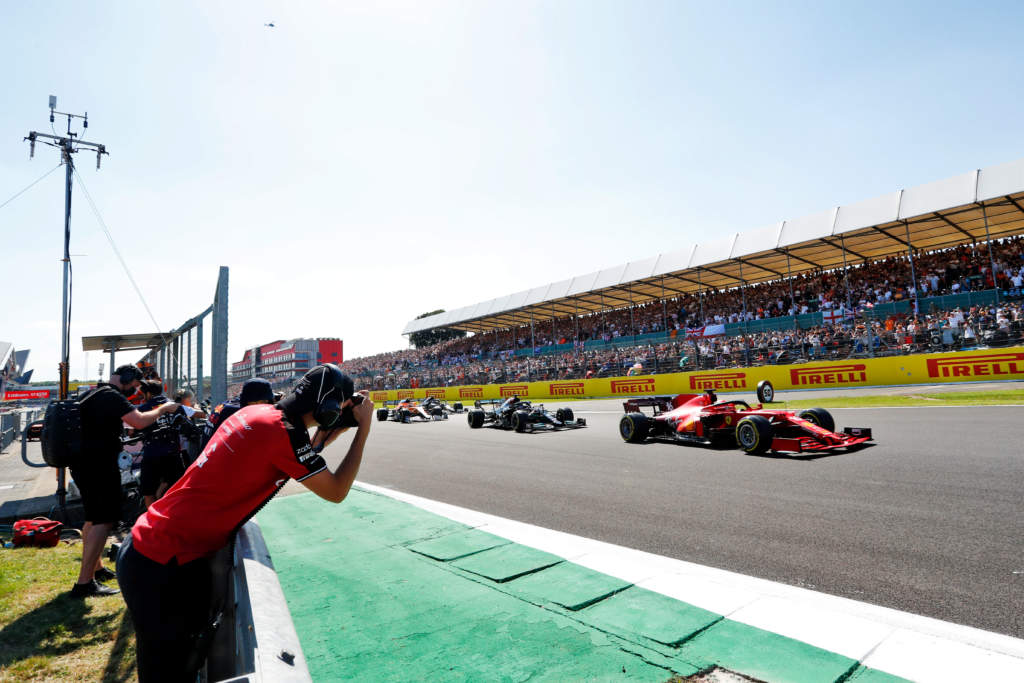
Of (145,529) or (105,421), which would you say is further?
(105,421)

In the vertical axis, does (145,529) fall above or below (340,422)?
below

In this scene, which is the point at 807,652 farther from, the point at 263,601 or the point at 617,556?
the point at 263,601

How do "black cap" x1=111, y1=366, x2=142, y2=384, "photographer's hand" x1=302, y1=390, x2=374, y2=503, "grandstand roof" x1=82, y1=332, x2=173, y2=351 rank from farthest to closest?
1. "grandstand roof" x1=82, y1=332, x2=173, y2=351
2. "black cap" x1=111, y1=366, x2=142, y2=384
3. "photographer's hand" x1=302, y1=390, x2=374, y2=503

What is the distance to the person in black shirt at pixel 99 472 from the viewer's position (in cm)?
361

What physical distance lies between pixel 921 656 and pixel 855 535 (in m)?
1.73

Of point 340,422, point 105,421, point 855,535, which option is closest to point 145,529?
point 340,422

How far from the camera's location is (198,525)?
1.76 meters

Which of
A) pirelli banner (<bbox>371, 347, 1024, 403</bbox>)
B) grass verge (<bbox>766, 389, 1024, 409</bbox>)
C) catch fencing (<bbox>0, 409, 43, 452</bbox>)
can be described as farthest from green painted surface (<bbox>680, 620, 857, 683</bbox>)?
catch fencing (<bbox>0, 409, 43, 452</bbox>)

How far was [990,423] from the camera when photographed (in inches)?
343

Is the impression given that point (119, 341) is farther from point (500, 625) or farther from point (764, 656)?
point (764, 656)

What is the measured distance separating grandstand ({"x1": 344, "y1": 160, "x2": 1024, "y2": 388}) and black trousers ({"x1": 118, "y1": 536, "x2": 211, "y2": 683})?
20.0 meters

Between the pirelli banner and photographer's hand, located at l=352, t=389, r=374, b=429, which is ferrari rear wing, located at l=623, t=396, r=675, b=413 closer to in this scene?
photographer's hand, located at l=352, t=389, r=374, b=429

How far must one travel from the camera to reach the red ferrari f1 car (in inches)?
290

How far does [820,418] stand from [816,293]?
750 inches
